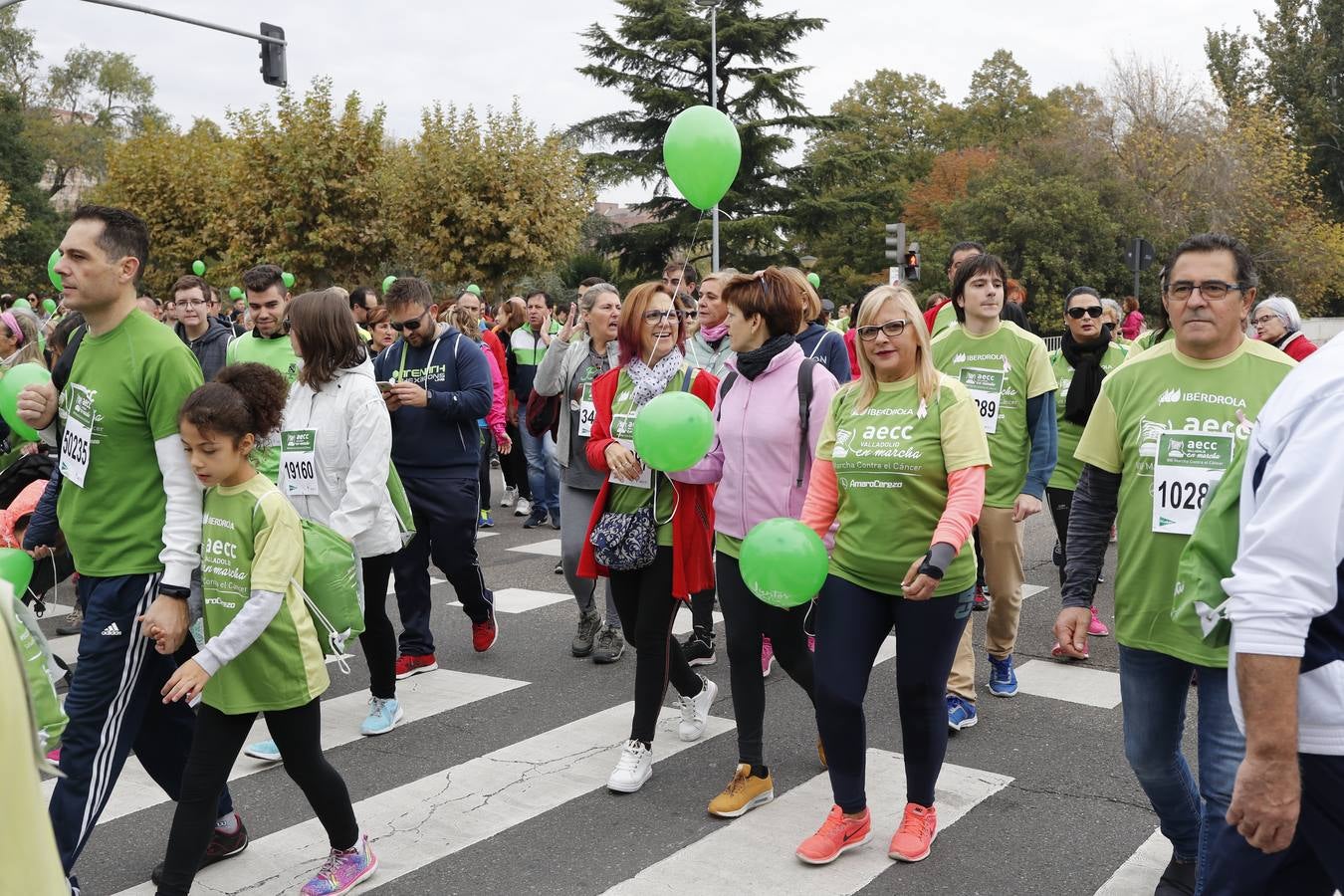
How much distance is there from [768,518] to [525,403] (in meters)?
7.68

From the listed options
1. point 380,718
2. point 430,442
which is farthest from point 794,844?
point 430,442

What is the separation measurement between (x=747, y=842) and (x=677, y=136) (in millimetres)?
3145

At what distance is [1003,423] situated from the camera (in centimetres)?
603

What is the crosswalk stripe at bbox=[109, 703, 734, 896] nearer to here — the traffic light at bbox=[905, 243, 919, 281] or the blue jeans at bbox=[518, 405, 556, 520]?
the blue jeans at bbox=[518, 405, 556, 520]

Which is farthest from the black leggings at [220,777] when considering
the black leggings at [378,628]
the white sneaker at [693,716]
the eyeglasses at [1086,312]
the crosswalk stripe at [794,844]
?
the eyeglasses at [1086,312]

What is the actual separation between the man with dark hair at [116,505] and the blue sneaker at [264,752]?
1.43m

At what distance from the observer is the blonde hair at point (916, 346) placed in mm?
4074

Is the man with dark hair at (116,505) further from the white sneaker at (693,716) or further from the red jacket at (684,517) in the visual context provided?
the white sneaker at (693,716)

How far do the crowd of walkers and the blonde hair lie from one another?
0.04ft

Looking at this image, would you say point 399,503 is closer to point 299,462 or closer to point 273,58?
point 299,462

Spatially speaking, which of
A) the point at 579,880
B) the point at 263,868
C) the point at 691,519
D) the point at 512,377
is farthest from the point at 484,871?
the point at 512,377

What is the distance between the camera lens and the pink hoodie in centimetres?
464

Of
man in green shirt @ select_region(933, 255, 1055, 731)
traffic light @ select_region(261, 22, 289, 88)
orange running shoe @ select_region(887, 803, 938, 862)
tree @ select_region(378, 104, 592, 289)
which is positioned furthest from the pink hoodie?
tree @ select_region(378, 104, 592, 289)

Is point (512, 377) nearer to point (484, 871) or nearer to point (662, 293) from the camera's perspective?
point (662, 293)
